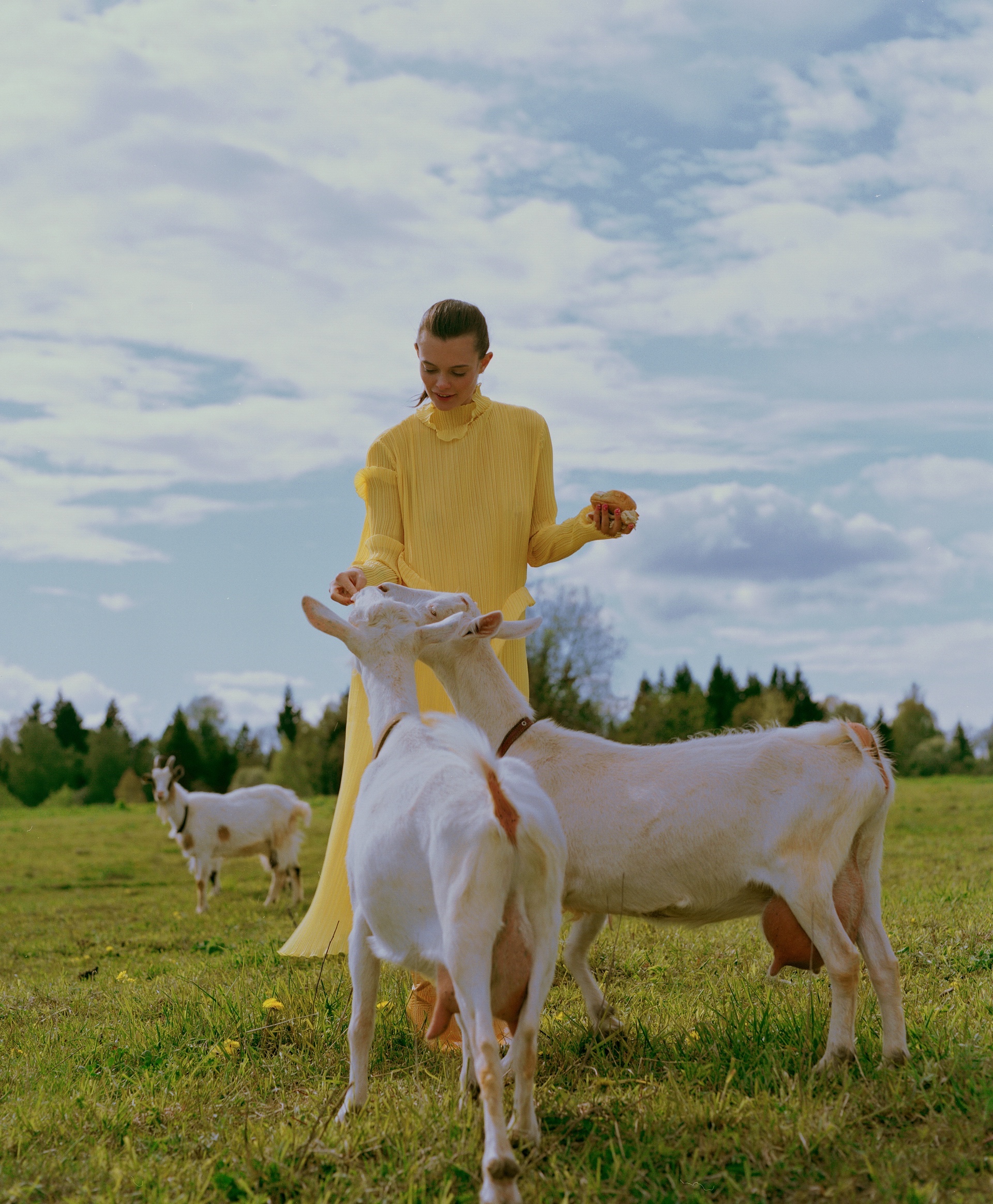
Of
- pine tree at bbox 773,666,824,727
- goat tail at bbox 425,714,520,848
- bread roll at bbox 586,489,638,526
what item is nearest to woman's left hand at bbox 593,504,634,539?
bread roll at bbox 586,489,638,526

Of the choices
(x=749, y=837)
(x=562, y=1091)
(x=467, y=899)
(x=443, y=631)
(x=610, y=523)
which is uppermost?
(x=610, y=523)

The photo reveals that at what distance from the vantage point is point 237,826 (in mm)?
13391

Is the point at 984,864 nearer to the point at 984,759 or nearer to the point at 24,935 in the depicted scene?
the point at 24,935

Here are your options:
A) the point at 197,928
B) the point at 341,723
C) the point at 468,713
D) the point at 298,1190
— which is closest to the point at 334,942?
the point at 468,713

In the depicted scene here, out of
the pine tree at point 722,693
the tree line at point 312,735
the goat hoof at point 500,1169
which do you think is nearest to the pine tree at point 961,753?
the tree line at point 312,735

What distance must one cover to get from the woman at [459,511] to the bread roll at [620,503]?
8cm

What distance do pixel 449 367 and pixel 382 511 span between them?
735 mm

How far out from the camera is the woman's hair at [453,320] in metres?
4.70

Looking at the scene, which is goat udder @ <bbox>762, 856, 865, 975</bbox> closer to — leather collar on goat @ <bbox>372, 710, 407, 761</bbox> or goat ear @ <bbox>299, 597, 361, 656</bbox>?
leather collar on goat @ <bbox>372, 710, 407, 761</bbox>

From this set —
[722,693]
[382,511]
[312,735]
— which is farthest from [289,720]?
[382,511]

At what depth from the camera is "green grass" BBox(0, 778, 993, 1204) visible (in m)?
3.20

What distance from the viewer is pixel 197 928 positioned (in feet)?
34.8

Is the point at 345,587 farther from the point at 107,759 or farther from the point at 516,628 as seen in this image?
the point at 107,759

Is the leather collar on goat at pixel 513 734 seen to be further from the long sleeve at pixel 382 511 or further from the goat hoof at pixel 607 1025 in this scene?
the goat hoof at pixel 607 1025
